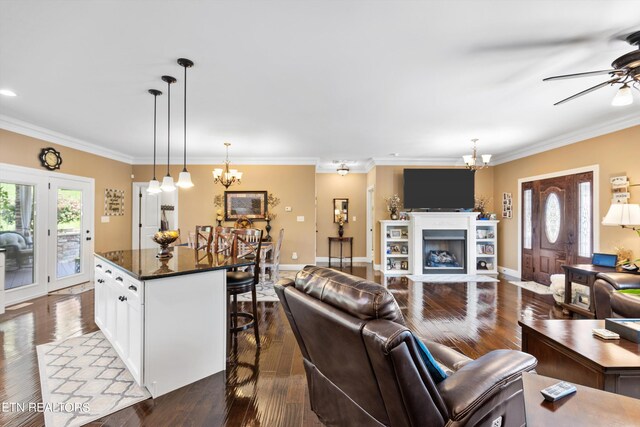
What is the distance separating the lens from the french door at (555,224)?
189 inches

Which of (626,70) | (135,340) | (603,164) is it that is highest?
(626,70)

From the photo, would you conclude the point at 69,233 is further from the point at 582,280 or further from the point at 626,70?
the point at 582,280

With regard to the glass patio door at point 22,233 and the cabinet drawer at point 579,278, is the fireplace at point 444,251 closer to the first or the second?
the cabinet drawer at point 579,278

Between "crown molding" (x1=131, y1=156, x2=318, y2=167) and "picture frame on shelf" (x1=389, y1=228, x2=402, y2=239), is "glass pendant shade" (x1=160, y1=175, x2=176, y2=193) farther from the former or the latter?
"picture frame on shelf" (x1=389, y1=228, x2=402, y2=239)

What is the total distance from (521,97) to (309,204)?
4.50m

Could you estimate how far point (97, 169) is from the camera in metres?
5.86

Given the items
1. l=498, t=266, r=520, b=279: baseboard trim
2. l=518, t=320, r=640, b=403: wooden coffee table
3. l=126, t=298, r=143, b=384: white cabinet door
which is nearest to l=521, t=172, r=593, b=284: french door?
l=498, t=266, r=520, b=279: baseboard trim

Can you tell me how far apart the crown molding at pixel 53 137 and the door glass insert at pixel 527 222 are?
8544 millimetres

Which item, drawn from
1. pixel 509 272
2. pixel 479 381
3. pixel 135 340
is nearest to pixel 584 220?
pixel 509 272

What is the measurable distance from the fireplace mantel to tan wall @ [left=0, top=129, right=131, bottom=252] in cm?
637

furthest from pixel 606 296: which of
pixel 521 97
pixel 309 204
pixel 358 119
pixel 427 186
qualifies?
pixel 309 204

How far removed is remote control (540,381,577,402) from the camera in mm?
1451

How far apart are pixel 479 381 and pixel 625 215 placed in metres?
4.04

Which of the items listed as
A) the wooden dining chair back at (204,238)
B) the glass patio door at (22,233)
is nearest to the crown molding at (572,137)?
the wooden dining chair back at (204,238)
